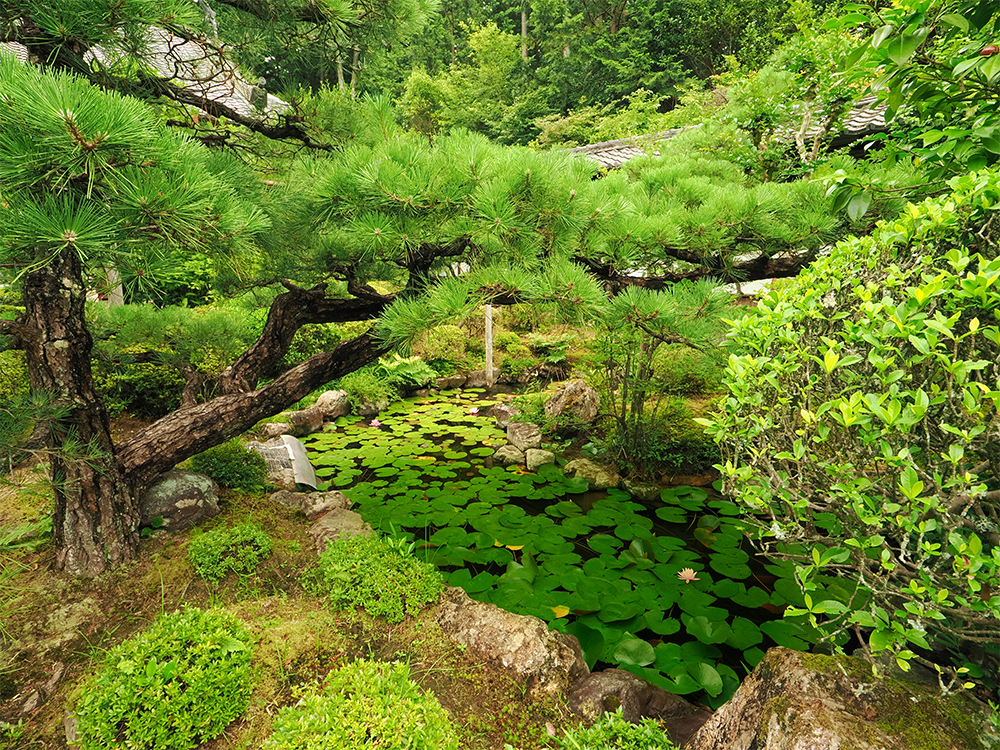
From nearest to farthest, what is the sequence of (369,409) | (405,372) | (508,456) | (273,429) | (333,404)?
1. (508,456)
2. (273,429)
3. (333,404)
4. (369,409)
5. (405,372)

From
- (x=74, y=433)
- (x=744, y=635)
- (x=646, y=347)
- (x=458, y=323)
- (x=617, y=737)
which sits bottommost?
(x=744, y=635)

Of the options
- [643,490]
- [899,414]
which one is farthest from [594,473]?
[899,414]

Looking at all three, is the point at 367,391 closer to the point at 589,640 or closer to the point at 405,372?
the point at 405,372

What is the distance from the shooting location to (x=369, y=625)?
1945mm

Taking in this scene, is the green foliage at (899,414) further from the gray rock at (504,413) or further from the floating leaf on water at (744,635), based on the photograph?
the gray rock at (504,413)

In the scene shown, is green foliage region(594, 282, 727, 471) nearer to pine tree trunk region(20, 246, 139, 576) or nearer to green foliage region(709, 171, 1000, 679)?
green foliage region(709, 171, 1000, 679)

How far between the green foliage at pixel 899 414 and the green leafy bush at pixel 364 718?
1.13 m

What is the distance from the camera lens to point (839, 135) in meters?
5.26

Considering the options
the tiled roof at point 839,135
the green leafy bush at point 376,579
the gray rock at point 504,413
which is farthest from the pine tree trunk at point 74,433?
the gray rock at point 504,413

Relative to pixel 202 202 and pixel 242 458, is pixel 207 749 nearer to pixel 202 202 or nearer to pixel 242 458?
pixel 202 202

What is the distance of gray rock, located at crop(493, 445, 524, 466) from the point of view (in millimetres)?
4316

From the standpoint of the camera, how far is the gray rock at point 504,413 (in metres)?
5.44

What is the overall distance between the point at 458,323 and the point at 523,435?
9.09ft

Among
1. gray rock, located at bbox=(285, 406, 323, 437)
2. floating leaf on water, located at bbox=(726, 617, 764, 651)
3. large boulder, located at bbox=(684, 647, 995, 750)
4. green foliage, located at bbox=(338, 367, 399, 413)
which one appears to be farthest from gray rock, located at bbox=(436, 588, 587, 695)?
green foliage, located at bbox=(338, 367, 399, 413)
